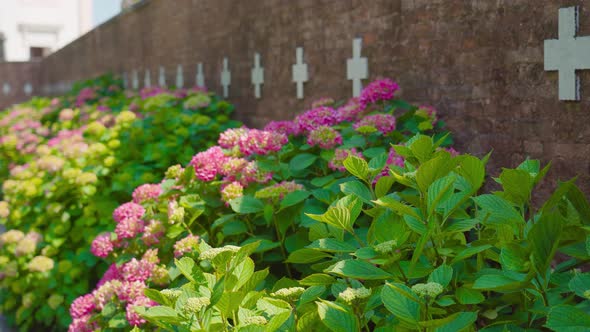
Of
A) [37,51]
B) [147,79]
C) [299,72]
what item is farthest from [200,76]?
[37,51]

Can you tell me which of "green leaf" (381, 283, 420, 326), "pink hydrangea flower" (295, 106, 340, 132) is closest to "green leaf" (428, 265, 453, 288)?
"green leaf" (381, 283, 420, 326)

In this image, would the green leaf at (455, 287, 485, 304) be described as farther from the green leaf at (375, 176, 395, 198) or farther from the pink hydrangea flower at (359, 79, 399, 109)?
the pink hydrangea flower at (359, 79, 399, 109)

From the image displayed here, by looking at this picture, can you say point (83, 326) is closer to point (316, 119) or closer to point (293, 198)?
point (293, 198)

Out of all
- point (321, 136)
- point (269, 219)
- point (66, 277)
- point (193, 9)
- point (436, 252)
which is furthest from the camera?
point (193, 9)

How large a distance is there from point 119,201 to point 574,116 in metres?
2.90

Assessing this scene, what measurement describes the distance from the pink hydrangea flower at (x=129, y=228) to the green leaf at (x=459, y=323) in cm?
194

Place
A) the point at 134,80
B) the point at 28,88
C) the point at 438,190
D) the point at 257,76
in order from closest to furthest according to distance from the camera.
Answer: the point at 438,190 → the point at 257,76 → the point at 134,80 → the point at 28,88

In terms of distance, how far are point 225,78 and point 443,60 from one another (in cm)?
354

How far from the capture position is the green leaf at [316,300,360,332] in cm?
157

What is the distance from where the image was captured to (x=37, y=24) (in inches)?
1191

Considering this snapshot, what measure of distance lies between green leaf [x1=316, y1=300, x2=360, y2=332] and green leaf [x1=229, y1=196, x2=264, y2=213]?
116 centimetres

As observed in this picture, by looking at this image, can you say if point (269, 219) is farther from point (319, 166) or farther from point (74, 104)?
point (74, 104)

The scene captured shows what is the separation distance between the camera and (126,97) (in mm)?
8383

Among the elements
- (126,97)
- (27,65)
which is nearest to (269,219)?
(126,97)
